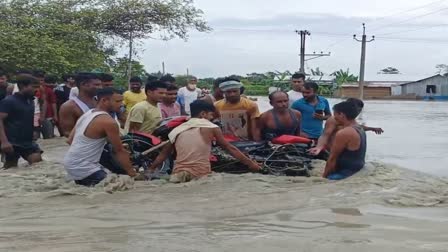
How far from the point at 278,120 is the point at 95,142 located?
2728 mm

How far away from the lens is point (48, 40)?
65.0ft

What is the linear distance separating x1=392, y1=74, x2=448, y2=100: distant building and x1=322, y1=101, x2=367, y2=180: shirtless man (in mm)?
60055

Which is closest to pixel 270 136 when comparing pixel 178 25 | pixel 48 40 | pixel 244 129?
pixel 244 129

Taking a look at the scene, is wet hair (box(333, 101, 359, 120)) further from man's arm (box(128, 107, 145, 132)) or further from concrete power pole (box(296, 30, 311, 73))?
concrete power pole (box(296, 30, 311, 73))

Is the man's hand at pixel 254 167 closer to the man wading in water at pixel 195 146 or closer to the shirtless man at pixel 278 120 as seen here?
the man wading in water at pixel 195 146

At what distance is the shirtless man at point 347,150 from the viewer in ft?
23.5

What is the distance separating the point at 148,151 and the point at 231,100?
1.57 meters

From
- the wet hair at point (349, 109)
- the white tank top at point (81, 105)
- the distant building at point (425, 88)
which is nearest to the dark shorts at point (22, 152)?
the white tank top at point (81, 105)

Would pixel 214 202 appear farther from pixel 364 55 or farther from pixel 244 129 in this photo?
pixel 364 55

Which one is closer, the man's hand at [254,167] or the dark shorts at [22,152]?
the man's hand at [254,167]

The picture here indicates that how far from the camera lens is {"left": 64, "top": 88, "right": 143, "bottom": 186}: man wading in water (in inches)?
264

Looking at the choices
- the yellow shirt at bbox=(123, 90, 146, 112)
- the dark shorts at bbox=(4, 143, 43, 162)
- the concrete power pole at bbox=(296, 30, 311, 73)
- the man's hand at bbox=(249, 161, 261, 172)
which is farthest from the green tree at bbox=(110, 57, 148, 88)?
the concrete power pole at bbox=(296, 30, 311, 73)

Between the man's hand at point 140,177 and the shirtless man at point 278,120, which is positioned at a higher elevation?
the shirtless man at point 278,120

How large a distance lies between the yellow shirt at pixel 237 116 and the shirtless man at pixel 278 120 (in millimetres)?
159
